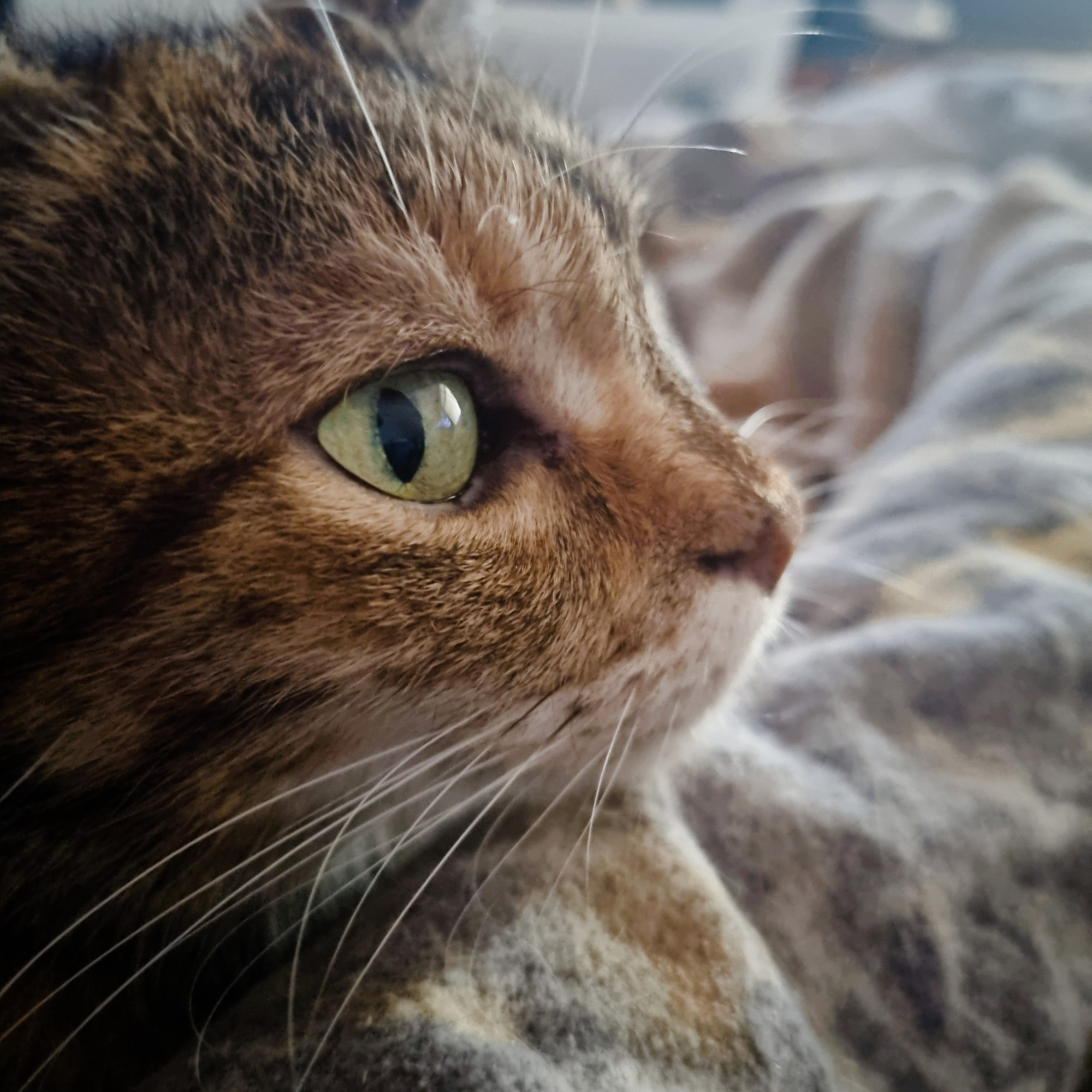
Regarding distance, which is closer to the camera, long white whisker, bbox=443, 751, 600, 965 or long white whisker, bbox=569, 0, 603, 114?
long white whisker, bbox=443, 751, 600, 965

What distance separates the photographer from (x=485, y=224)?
0.47 metres

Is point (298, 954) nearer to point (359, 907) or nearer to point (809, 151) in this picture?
point (359, 907)

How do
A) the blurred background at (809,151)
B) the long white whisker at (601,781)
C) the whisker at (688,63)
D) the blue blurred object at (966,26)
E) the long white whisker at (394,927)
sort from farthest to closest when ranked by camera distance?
the blue blurred object at (966,26) < the blurred background at (809,151) < the whisker at (688,63) < the long white whisker at (601,781) < the long white whisker at (394,927)

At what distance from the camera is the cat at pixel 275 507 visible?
0.40 metres

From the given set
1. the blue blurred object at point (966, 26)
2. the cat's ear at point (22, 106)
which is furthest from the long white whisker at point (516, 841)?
the blue blurred object at point (966, 26)

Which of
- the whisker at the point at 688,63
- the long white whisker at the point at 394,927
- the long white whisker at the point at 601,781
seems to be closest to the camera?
the long white whisker at the point at 394,927

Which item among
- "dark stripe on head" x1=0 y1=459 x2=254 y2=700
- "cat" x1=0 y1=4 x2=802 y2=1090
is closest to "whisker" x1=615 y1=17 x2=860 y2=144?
"cat" x1=0 y1=4 x2=802 y2=1090

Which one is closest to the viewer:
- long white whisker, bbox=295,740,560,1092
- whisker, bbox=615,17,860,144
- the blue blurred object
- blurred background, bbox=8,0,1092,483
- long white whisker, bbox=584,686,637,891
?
long white whisker, bbox=295,740,560,1092

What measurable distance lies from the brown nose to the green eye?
19cm

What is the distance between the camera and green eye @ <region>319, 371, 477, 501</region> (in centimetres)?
44

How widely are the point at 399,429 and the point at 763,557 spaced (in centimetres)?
29

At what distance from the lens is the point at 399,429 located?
0.44 meters

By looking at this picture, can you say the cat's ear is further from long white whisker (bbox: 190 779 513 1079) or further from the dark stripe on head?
long white whisker (bbox: 190 779 513 1079)

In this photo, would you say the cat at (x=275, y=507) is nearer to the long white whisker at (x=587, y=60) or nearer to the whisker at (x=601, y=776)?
the whisker at (x=601, y=776)
